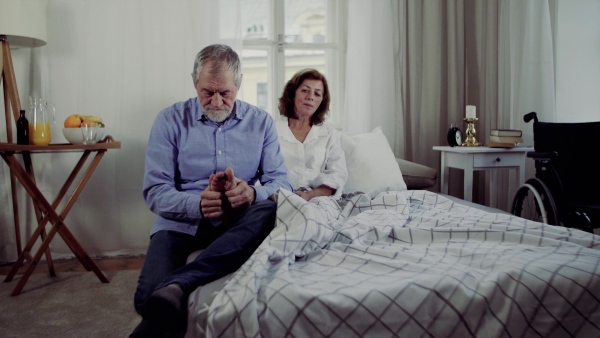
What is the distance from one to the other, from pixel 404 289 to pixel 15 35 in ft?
7.32

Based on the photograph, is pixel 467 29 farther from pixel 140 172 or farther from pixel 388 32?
pixel 140 172

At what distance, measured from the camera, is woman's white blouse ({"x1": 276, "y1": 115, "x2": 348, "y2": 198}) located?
232cm

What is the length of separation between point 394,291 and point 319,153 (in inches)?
50.9

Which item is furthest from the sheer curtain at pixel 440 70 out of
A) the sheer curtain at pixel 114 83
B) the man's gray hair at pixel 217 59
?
the man's gray hair at pixel 217 59

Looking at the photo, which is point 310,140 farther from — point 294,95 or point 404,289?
point 404,289

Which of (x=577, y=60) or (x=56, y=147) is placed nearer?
(x=56, y=147)

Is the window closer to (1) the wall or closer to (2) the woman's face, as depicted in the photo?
(2) the woman's face

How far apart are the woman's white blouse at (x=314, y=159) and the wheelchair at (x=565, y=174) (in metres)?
0.90

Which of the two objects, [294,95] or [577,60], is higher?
[577,60]

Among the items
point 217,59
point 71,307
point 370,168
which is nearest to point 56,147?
point 71,307

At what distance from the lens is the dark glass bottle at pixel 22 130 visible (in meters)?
2.32

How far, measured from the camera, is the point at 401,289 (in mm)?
1127

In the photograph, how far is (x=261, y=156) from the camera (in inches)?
76.9

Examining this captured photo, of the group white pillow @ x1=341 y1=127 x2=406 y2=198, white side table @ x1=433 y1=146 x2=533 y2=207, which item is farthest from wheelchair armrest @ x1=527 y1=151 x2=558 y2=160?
white pillow @ x1=341 y1=127 x2=406 y2=198
